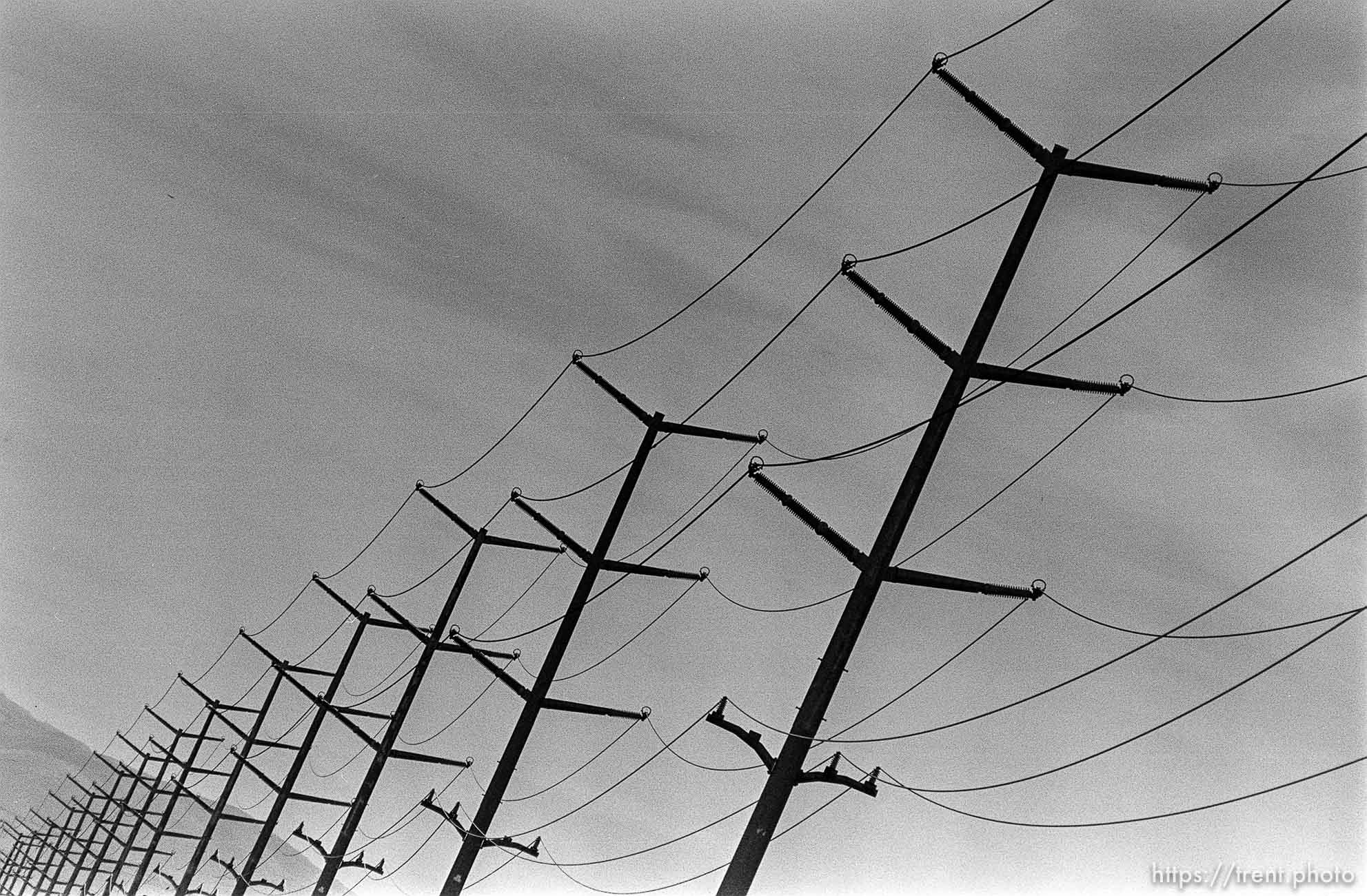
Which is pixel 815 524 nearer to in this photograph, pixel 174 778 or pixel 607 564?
pixel 607 564

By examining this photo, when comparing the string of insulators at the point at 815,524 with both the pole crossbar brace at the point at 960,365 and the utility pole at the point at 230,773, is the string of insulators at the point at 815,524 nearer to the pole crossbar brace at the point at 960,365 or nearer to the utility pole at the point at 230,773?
the pole crossbar brace at the point at 960,365

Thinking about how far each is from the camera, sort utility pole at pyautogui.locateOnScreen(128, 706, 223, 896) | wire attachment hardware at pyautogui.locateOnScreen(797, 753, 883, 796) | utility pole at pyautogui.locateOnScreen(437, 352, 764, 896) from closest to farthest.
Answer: wire attachment hardware at pyautogui.locateOnScreen(797, 753, 883, 796) < utility pole at pyautogui.locateOnScreen(437, 352, 764, 896) < utility pole at pyautogui.locateOnScreen(128, 706, 223, 896)

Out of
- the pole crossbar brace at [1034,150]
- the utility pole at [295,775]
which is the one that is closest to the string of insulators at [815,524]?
the pole crossbar brace at [1034,150]

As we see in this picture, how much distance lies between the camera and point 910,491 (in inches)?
511

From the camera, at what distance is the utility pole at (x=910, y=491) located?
1253 cm

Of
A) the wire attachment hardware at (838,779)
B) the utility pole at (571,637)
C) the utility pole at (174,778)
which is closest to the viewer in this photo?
the wire attachment hardware at (838,779)

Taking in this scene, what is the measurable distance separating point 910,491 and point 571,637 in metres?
10.1

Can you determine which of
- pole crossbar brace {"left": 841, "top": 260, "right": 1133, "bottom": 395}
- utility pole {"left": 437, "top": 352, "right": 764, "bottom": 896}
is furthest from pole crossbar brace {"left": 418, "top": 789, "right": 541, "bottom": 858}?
pole crossbar brace {"left": 841, "top": 260, "right": 1133, "bottom": 395}

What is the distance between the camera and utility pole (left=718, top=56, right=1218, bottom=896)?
41.1ft

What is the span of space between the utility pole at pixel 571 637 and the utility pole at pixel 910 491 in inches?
308

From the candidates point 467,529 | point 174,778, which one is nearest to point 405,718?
point 467,529

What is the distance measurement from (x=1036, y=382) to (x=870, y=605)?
289 centimetres

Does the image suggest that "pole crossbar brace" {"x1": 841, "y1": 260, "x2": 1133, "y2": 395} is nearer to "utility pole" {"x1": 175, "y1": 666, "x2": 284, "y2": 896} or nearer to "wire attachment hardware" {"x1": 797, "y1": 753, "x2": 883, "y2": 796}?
"wire attachment hardware" {"x1": 797, "y1": 753, "x2": 883, "y2": 796}

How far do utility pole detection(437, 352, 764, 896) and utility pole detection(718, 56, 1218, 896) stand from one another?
783 centimetres
